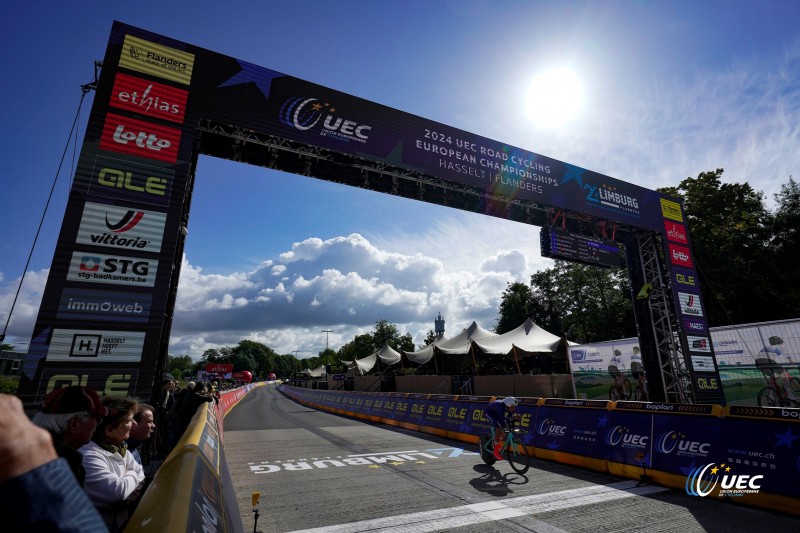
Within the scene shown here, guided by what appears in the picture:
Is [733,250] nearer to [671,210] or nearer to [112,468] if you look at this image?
[671,210]

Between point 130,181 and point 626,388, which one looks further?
point 626,388

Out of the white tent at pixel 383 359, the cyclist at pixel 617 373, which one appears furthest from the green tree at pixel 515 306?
the cyclist at pixel 617 373

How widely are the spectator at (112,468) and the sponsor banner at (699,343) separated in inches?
701

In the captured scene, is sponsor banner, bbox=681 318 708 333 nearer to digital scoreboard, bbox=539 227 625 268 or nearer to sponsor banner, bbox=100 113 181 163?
digital scoreboard, bbox=539 227 625 268

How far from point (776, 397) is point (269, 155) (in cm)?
1819

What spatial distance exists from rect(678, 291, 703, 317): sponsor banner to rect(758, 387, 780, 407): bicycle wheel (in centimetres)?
328

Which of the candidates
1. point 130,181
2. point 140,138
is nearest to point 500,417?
point 130,181

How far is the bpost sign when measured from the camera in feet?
25.7

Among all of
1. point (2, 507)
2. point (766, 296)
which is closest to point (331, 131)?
point (2, 507)

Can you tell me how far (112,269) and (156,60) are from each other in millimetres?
5407

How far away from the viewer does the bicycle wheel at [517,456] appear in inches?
294

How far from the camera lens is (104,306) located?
7941mm

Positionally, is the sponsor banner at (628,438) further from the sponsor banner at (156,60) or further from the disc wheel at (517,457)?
the sponsor banner at (156,60)

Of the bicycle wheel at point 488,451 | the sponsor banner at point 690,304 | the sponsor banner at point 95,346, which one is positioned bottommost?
the bicycle wheel at point 488,451
